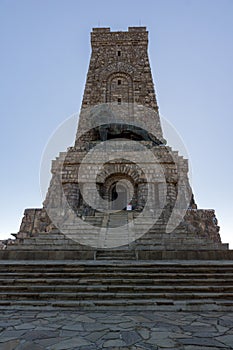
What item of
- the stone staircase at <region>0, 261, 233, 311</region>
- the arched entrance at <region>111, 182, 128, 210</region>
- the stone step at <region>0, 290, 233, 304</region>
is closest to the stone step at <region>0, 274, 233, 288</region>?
the stone staircase at <region>0, 261, 233, 311</region>

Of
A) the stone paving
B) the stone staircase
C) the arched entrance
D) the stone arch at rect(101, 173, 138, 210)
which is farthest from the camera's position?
the arched entrance

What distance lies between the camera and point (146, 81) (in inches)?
733

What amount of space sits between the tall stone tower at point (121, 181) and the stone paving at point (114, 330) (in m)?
3.11

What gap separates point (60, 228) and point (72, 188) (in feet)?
14.4

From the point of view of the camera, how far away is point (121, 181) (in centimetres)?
1459

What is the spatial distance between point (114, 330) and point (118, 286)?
1695 millimetres

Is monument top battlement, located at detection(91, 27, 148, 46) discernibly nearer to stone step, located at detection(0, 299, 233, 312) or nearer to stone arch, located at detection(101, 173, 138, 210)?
stone arch, located at detection(101, 173, 138, 210)

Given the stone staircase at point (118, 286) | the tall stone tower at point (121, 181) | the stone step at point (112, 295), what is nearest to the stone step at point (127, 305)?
the stone staircase at point (118, 286)

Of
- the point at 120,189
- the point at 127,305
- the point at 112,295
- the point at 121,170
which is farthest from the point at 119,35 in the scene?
the point at 127,305

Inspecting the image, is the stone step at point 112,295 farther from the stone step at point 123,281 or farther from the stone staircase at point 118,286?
the stone step at point 123,281

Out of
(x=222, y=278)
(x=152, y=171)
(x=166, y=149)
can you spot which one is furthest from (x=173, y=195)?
(x=222, y=278)

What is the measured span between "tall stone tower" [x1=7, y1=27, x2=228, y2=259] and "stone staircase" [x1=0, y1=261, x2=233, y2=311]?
4.64 ft

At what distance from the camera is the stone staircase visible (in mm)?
4371

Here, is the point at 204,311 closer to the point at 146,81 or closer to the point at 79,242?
the point at 79,242
